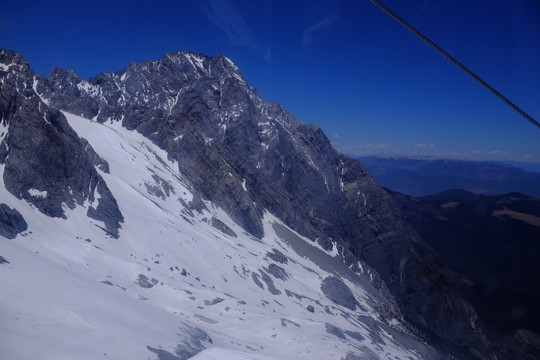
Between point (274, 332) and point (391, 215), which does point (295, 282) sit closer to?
point (274, 332)

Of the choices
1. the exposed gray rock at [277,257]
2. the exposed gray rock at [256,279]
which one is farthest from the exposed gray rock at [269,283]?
the exposed gray rock at [277,257]

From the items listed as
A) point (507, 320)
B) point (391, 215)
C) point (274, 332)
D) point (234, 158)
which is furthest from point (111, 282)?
point (391, 215)

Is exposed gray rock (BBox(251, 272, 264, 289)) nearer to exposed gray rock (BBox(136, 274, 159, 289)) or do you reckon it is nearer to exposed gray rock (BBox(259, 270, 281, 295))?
exposed gray rock (BBox(259, 270, 281, 295))

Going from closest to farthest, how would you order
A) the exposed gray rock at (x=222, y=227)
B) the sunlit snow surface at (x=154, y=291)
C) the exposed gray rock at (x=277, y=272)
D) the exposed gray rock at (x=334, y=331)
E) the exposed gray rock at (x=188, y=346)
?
the sunlit snow surface at (x=154, y=291), the exposed gray rock at (x=188, y=346), the exposed gray rock at (x=334, y=331), the exposed gray rock at (x=277, y=272), the exposed gray rock at (x=222, y=227)

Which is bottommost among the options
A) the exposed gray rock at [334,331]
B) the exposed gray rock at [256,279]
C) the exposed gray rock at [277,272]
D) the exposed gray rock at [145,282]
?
the exposed gray rock at [145,282]

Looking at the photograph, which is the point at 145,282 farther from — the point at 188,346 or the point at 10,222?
the point at 188,346

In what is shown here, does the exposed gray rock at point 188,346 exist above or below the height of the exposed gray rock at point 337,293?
below

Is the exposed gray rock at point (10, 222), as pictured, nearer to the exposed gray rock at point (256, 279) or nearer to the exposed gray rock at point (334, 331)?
the exposed gray rock at point (256, 279)
